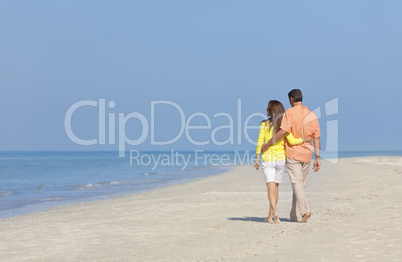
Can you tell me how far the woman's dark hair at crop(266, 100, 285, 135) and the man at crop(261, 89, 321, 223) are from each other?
97mm

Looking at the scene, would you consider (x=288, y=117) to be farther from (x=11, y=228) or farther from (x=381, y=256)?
(x=11, y=228)

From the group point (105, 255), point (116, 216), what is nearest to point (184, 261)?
point (105, 255)

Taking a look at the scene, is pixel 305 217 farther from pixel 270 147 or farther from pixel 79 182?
pixel 79 182

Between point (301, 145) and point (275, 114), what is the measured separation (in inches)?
A: 23.2

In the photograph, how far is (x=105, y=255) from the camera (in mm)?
6285

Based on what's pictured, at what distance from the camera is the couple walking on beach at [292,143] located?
7930 millimetres

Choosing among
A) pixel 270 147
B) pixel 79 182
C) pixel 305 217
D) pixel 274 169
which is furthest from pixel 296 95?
pixel 79 182

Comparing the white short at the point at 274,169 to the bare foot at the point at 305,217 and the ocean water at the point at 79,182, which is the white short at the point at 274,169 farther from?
the ocean water at the point at 79,182

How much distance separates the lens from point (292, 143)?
26.0 ft

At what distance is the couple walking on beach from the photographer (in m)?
7.93

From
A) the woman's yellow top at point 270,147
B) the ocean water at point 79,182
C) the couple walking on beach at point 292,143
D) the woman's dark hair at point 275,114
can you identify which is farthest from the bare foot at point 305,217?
the ocean water at point 79,182

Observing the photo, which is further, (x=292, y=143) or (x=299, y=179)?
(x=299, y=179)

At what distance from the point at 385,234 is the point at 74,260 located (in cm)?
366

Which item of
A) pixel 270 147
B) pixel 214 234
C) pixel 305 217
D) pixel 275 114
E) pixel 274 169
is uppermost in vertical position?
pixel 275 114
